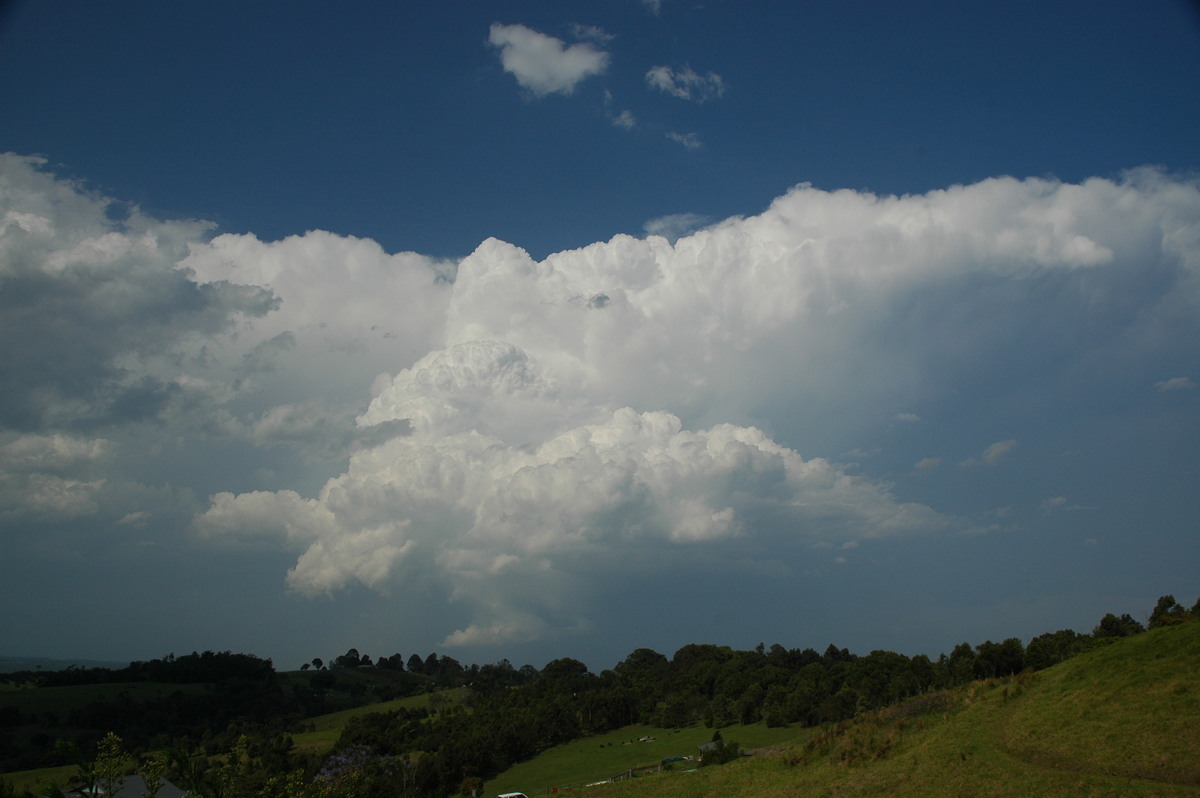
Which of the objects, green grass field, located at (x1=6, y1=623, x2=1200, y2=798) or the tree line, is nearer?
green grass field, located at (x1=6, y1=623, x2=1200, y2=798)

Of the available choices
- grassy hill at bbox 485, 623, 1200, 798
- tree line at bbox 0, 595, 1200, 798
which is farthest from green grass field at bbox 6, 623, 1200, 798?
tree line at bbox 0, 595, 1200, 798

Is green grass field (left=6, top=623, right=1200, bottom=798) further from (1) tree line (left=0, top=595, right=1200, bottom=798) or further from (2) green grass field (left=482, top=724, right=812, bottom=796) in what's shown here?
(2) green grass field (left=482, top=724, right=812, bottom=796)

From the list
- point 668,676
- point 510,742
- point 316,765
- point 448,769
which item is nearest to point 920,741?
point 448,769

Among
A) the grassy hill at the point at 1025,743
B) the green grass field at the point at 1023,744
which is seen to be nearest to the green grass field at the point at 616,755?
the green grass field at the point at 1023,744

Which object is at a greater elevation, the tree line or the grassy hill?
the grassy hill

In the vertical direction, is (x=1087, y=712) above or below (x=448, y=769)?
above

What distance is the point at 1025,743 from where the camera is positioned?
40.1 m

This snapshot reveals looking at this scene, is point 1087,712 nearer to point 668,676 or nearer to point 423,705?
point 668,676

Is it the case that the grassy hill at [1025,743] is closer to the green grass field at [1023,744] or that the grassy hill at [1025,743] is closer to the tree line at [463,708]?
the green grass field at [1023,744]

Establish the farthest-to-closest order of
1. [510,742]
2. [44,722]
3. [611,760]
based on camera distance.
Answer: [44,722] < [510,742] < [611,760]

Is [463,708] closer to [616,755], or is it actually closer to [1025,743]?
[616,755]

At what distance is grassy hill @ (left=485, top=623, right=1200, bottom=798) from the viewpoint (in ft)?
110

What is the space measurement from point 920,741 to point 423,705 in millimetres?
135929

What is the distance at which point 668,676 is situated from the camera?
534 ft
